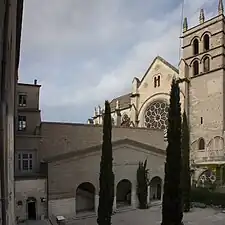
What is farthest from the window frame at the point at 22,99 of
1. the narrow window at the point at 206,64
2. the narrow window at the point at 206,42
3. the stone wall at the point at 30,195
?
the narrow window at the point at 206,42

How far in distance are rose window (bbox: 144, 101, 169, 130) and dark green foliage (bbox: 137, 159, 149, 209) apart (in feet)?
40.6

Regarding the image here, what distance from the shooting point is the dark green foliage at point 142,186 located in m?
23.4

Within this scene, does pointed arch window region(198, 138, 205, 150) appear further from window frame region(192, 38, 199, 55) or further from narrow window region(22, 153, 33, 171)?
narrow window region(22, 153, 33, 171)

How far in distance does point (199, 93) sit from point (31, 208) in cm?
2147

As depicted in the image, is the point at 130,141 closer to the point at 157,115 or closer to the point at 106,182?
the point at 106,182

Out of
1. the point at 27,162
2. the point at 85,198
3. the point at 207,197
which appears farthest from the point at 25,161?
the point at 207,197

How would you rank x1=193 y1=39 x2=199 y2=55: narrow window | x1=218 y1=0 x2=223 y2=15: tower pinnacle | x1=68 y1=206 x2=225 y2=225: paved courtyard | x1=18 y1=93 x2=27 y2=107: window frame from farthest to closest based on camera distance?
x1=193 y1=39 x2=199 y2=55: narrow window
x1=218 y1=0 x2=223 y2=15: tower pinnacle
x1=18 y1=93 x2=27 y2=107: window frame
x1=68 y1=206 x2=225 y2=225: paved courtyard

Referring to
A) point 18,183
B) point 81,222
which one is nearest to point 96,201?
point 81,222

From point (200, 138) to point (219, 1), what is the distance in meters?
15.2

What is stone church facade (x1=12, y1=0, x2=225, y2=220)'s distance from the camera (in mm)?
21016

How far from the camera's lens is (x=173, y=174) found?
13.2 m

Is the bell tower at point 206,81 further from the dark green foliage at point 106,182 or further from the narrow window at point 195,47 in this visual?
the dark green foliage at point 106,182

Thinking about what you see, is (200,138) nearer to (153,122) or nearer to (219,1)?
(153,122)

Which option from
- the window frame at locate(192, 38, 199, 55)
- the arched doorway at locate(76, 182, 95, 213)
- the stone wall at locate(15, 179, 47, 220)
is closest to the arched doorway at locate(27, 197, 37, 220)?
the stone wall at locate(15, 179, 47, 220)
